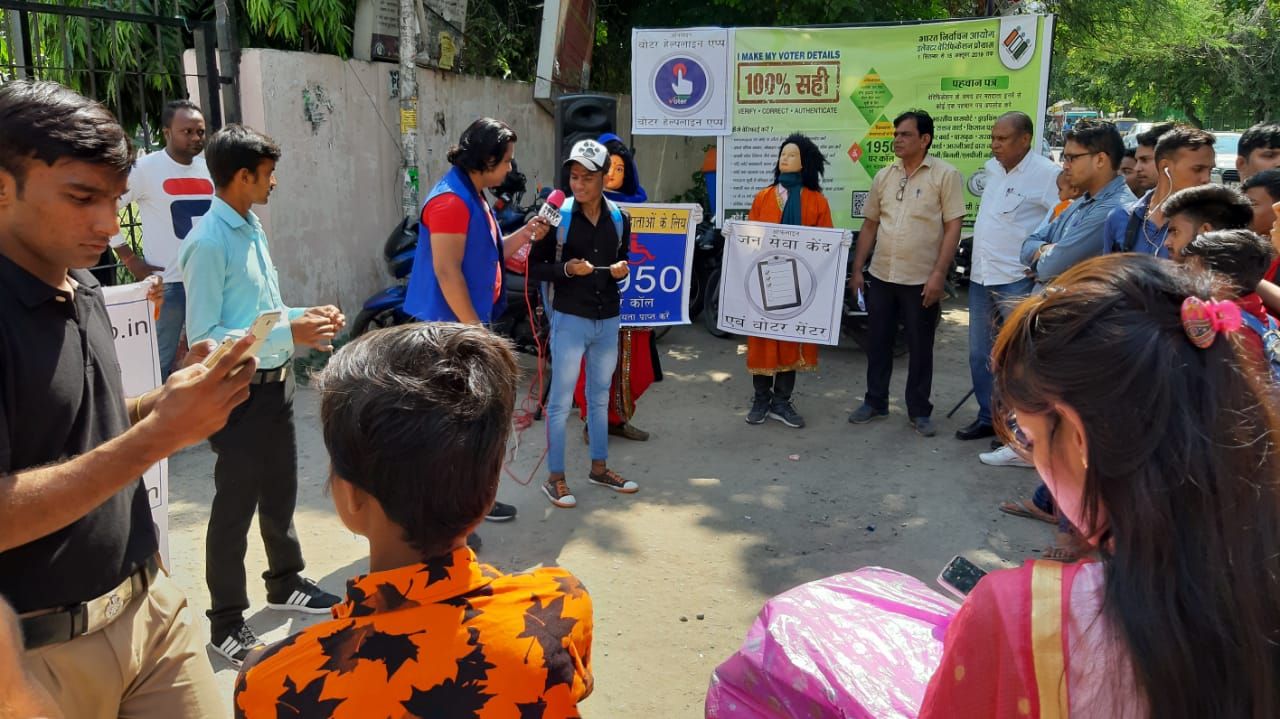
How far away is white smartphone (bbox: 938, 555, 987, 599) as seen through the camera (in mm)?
1871

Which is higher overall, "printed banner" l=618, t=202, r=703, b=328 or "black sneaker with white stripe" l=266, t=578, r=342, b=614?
"printed banner" l=618, t=202, r=703, b=328

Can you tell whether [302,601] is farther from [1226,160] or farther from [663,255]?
[1226,160]

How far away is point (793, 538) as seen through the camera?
452 cm

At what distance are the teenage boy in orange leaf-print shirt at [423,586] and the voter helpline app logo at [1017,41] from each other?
22.2 feet

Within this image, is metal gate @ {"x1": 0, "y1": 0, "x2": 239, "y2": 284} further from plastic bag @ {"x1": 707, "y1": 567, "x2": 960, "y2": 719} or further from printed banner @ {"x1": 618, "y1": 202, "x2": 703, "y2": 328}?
plastic bag @ {"x1": 707, "y1": 567, "x2": 960, "y2": 719}

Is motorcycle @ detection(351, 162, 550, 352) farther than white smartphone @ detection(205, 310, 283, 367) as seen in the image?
Yes

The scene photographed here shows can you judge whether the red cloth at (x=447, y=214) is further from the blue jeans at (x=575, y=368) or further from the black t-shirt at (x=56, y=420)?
the black t-shirt at (x=56, y=420)

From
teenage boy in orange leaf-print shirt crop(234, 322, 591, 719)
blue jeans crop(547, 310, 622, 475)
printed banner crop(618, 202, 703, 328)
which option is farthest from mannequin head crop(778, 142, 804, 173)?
teenage boy in orange leaf-print shirt crop(234, 322, 591, 719)

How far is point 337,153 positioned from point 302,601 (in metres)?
4.83

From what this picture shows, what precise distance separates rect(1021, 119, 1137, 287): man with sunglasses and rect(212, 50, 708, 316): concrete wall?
539 centimetres

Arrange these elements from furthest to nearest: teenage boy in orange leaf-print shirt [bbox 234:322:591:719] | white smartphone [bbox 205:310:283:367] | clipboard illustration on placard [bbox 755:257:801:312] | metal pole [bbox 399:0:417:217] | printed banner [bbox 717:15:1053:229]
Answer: metal pole [bbox 399:0:417:217]
printed banner [bbox 717:15:1053:229]
clipboard illustration on placard [bbox 755:257:801:312]
white smartphone [bbox 205:310:283:367]
teenage boy in orange leaf-print shirt [bbox 234:322:591:719]

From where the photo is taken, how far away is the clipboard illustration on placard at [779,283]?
6441mm

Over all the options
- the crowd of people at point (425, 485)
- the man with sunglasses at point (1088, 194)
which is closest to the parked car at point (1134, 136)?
the man with sunglasses at point (1088, 194)

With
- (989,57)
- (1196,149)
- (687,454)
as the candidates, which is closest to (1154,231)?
(1196,149)
